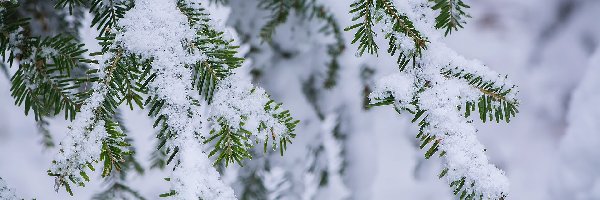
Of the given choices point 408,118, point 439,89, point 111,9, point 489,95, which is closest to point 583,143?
point 408,118

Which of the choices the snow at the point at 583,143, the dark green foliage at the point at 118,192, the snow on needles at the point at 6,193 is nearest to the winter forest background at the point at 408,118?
the snow at the point at 583,143

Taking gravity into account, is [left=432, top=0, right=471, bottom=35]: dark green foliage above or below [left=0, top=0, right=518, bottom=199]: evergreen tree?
above

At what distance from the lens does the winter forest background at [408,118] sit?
184 centimetres

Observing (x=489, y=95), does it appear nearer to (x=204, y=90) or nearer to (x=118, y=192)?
(x=204, y=90)

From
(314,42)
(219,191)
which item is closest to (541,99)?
(314,42)

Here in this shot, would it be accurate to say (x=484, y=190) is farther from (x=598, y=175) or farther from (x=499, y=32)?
(x=499, y=32)

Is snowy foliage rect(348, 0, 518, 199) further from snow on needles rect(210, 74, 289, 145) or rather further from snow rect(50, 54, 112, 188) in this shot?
snow rect(50, 54, 112, 188)

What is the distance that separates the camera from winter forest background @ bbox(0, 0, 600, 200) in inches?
72.4

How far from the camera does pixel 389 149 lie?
2.70 meters

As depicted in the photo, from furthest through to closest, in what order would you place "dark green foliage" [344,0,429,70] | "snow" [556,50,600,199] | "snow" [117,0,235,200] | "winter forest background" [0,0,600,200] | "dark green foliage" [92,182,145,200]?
"snow" [556,50,600,199]
"winter forest background" [0,0,600,200]
"dark green foliage" [92,182,145,200]
"dark green foliage" [344,0,429,70]
"snow" [117,0,235,200]

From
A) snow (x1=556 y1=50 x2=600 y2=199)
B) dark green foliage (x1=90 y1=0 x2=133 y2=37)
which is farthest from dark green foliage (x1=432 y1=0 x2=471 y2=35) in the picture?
snow (x1=556 y1=50 x2=600 y2=199)

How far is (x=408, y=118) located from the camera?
2.34 metres

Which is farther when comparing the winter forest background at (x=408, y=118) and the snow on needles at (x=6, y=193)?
the winter forest background at (x=408, y=118)

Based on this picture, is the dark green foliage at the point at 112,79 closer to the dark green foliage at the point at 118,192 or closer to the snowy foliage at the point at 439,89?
the snowy foliage at the point at 439,89
